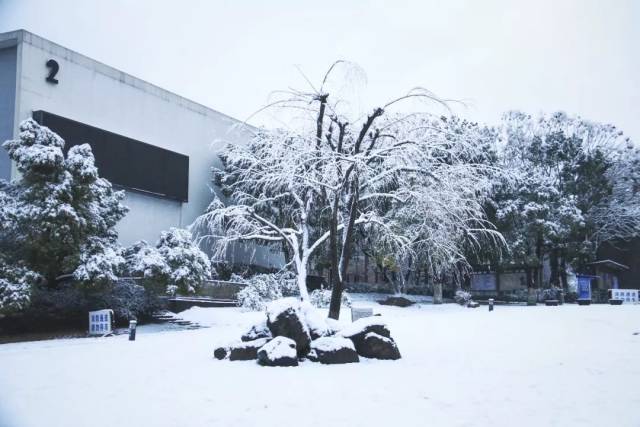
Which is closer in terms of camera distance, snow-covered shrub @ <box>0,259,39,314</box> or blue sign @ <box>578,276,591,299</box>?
snow-covered shrub @ <box>0,259,39,314</box>

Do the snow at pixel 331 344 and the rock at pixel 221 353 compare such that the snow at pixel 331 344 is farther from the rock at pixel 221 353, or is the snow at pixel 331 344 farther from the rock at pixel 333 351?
the rock at pixel 221 353

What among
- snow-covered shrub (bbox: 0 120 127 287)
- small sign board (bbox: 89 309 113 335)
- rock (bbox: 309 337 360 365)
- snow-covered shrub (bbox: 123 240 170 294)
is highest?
snow-covered shrub (bbox: 0 120 127 287)

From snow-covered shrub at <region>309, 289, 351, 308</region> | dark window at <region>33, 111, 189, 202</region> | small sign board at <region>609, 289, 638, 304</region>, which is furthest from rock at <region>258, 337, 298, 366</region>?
small sign board at <region>609, 289, 638, 304</region>

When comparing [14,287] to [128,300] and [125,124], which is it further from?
[125,124]

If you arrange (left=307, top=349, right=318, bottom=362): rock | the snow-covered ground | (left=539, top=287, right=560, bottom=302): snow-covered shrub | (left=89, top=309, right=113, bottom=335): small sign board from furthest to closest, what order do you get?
1. (left=539, top=287, right=560, bottom=302): snow-covered shrub
2. (left=89, top=309, right=113, bottom=335): small sign board
3. (left=307, top=349, right=318, bottom=362): rock
4. the snow-covered ground

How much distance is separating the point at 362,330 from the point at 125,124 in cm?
1988

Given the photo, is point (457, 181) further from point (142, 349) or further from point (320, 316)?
point (142, 349)

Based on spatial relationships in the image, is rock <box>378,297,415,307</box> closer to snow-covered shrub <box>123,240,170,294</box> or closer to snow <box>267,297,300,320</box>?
snow-covered shrub <box>123,240,170,294</box>

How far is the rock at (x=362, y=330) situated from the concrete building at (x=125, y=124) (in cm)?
1179

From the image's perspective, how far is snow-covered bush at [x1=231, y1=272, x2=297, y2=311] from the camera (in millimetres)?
23078

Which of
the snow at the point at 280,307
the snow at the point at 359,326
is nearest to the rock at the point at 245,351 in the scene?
the snow at the point at 280,307

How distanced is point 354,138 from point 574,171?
2535cm

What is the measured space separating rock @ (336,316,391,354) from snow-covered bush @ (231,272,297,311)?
1381 centimetres

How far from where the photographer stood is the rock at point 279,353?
8.47 metres
